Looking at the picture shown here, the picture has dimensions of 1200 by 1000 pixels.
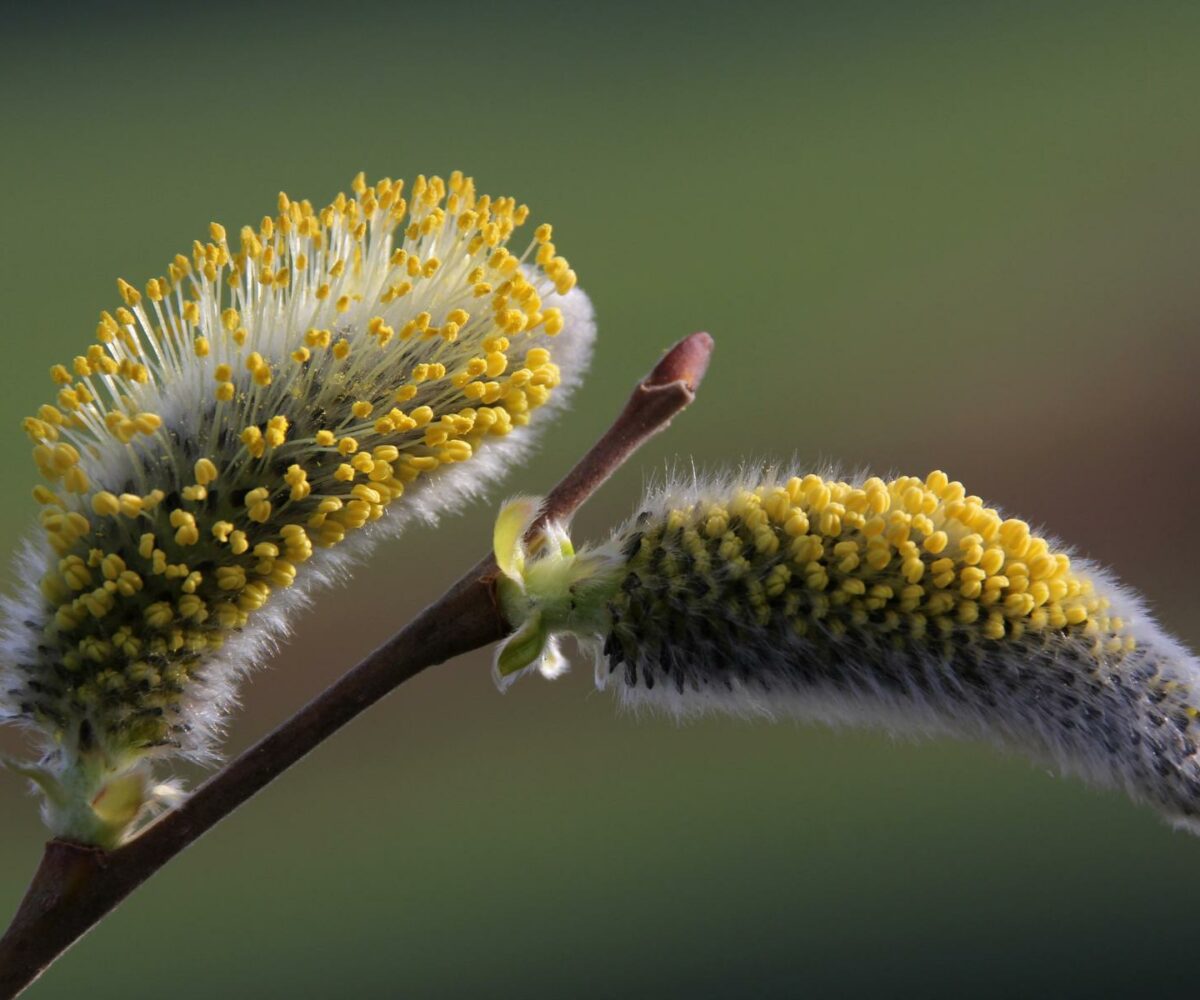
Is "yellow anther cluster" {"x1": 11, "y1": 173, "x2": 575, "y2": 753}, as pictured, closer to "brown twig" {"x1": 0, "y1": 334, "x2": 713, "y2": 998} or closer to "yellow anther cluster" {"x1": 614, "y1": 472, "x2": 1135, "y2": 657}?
"brown twig" {"x1": 0, "y1": 334, "x2": 713, "y2": 998}

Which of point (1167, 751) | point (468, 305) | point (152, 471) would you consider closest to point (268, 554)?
point (152, 471)

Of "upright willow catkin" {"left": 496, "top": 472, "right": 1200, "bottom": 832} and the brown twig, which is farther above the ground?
"upright willow catkin" {"left": 496, "top": 472, "right": 1200, "bottom": 832}

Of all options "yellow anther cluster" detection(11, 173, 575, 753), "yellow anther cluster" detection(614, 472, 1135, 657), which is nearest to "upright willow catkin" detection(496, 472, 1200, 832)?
"yellow anther cluster" detection(614, 472, 1135, 657)

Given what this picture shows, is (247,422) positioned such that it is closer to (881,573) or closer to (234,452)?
(234,452)

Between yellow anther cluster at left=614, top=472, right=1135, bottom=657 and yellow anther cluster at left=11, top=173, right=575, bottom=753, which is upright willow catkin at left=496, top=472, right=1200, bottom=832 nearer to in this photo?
yellow anther cluster at left=614, top=472, right=1135, bottom=657

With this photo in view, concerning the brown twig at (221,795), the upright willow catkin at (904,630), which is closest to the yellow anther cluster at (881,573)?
the upright willow catkin at (904,630)

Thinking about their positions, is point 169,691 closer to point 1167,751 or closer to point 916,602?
point 916,602

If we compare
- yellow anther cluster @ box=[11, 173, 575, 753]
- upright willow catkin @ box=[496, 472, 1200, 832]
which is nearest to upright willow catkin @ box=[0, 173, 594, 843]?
yellow anther cluster @ box=[11, 173, 575, 753]
